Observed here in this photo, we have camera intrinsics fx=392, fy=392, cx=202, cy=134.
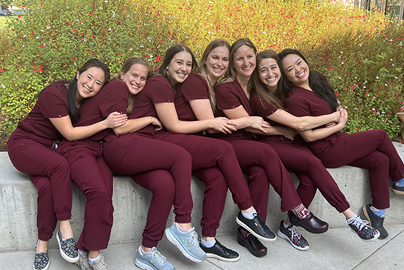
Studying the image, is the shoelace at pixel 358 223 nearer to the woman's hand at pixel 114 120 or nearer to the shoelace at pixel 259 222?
the shoelace at pixel 259 222

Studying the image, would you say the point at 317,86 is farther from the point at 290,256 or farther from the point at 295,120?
the point at 290,256

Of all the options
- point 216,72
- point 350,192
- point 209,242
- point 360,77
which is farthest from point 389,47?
point 209,242

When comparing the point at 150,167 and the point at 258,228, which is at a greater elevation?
the point at 150,167

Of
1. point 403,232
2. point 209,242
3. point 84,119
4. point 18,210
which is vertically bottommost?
point 403,232

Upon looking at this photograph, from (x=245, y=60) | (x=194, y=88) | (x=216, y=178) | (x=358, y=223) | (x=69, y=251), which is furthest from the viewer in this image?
(x=245, y=60)

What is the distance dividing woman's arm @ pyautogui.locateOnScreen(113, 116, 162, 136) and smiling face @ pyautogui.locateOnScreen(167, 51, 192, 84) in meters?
0.36

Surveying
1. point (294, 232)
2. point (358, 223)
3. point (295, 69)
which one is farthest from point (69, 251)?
point (295, 69)

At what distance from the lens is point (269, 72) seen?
9.76ft

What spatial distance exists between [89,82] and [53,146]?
490 millimetres

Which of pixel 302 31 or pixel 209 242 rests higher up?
pixel 302 31

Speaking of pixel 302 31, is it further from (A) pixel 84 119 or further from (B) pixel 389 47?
(A) pixel 84 119

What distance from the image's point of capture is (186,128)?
2.76 m

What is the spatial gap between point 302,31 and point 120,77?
3.77m

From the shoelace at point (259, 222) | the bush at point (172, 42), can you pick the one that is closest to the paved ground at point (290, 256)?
the shoelace at point (259, 222)
